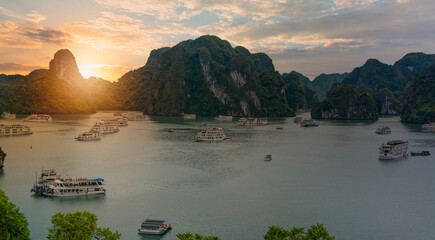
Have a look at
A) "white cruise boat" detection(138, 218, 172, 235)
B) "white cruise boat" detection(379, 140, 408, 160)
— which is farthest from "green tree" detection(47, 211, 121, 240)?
"white cruise boat" detection(379, 140, 408, 160)

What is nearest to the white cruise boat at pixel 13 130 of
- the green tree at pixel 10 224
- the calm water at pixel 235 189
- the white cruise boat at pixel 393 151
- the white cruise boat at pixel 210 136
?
the calm water at pixel 235 189

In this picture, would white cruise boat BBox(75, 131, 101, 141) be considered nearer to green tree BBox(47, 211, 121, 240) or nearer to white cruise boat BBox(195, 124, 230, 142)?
white cruise boat BBox(195, 124, 230, 142)

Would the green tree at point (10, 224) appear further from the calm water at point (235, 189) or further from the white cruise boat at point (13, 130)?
the white cruise boat at point (13, 130)

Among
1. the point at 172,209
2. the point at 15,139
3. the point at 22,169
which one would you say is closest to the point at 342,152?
the point at 172,209

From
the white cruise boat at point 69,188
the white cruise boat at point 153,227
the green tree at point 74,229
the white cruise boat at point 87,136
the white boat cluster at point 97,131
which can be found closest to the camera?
the green tree at point 74,229

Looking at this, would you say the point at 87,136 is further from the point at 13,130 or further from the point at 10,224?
the point at 10,224

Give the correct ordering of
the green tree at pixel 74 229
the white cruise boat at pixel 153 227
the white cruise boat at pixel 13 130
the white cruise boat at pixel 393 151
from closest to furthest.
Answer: the green tree at pixel 74 229 → the white cruise boat at pixel 153 227 → the white cruise boat at pixel 393 151 → the white cruise boat at pixel 13 130

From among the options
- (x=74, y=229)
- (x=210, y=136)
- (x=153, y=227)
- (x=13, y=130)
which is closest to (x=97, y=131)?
(x=13, y=130)

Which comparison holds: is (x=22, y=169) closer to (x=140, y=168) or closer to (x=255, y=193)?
(x=140, y=168)
